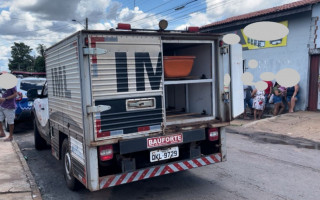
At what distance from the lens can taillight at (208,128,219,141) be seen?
4668 mm

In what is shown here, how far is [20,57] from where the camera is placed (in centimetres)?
7006

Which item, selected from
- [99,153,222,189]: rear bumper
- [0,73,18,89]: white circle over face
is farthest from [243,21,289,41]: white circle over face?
[0,73,18,89]: white circle over face

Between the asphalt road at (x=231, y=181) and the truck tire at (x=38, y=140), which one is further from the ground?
the truck tire at (x=38, y=140)

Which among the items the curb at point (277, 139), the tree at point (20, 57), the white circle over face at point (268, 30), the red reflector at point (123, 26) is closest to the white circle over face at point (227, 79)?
the red reflector at point (123, 26)

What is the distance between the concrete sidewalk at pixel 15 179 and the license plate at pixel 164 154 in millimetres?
1844

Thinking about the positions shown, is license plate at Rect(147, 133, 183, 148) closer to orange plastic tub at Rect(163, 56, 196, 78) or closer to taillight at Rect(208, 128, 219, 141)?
taillight at Rect(208, 128, 219, 141)

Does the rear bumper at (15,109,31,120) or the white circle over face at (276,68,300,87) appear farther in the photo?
the white circle over face at (276,68,300,87)

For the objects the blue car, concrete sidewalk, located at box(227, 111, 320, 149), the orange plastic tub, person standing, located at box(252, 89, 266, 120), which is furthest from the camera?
person standing, located at box(252, 89, 266, 120)

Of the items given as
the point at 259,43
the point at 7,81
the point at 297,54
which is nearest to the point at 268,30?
the point at 259,43

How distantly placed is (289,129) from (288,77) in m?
3.63

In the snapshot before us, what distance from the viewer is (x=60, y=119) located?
495 centimetres

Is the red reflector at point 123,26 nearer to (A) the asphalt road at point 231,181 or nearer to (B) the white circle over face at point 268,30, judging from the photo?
(A) the asphalt road at point 231,181

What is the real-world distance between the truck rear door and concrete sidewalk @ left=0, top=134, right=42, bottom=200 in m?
1.79

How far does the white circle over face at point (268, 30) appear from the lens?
11758 mm
